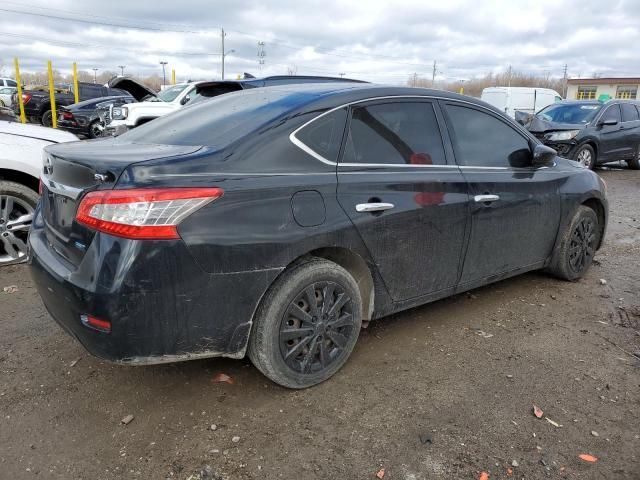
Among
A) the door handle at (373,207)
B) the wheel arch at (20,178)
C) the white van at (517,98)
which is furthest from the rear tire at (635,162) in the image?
the wheel arch at (20,178)

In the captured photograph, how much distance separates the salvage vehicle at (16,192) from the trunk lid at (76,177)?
2.06m

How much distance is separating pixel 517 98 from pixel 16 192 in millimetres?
22692

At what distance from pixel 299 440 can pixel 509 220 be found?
7.28 ft

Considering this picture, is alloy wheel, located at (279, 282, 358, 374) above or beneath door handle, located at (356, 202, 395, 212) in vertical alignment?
beneath

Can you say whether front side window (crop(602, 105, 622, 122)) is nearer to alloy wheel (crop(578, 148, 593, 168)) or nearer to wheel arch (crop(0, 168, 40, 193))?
alloy wheel (crop(578, 148, 593, 168))

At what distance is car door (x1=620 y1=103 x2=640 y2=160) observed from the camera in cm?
1274

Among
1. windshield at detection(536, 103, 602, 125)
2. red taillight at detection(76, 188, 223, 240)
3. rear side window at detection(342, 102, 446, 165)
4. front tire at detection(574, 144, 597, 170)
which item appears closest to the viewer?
red taillight at detection(76, 188, 223, 240)

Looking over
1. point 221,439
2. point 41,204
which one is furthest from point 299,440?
point 41,204

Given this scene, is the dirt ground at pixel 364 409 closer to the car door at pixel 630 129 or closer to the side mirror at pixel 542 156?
the side mirror at pixel 542 156

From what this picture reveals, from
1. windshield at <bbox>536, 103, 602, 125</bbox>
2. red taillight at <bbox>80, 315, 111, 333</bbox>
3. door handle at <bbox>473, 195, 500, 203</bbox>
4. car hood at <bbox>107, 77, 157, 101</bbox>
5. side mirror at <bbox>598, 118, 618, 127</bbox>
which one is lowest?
red taillight at <bbox>80, 315, 111, 333</bbox>

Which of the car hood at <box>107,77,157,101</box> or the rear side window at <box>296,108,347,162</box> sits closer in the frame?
the rear side window at <box>296,108,347,162</box>

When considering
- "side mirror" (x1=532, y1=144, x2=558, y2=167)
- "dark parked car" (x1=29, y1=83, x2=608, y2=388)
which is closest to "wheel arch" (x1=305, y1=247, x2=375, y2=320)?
"dark parked car" (x1=29, y1=83, x2=608, y2=388)

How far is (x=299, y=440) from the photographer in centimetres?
252

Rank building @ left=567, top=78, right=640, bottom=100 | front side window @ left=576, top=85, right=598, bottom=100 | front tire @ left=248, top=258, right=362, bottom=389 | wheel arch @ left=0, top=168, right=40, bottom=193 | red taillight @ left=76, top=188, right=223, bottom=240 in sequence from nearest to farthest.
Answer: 1. red taillight @ left=76, top=188, right=223, bottom=240
2. front tire @ left=248, top=258, right=362, bottom=389
3. wheel arch @ left=0, top=168, right=40, bottom=193
4. building @ left=567, top=78, right=640, bottom=100
5. front side window @ left=576, top=85, right=598, bottom=100
